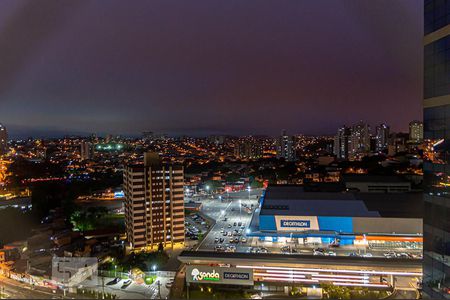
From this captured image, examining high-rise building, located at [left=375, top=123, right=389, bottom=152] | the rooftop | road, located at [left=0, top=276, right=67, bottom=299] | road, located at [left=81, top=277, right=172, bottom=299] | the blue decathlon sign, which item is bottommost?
road, located at [left=81, top=277, right=172, bottom=299]

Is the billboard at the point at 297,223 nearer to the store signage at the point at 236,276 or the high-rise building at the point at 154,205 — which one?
the store signage at the point at 236,276

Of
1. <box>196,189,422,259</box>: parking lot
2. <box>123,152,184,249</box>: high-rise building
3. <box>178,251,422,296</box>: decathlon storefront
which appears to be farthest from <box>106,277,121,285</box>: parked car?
<box>123,152,184,249</box>: high-rise building

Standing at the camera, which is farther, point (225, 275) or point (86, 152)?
point (86, 152)

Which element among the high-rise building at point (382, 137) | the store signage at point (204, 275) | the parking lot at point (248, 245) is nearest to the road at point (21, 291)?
the store signage at point (204, 275)

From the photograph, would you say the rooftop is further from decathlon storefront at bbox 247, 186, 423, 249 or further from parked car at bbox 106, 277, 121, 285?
parked car at bbox 106, 277, 121, 285

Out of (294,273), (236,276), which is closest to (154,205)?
(236,276)

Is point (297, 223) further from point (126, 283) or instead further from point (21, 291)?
point (21, 291)
